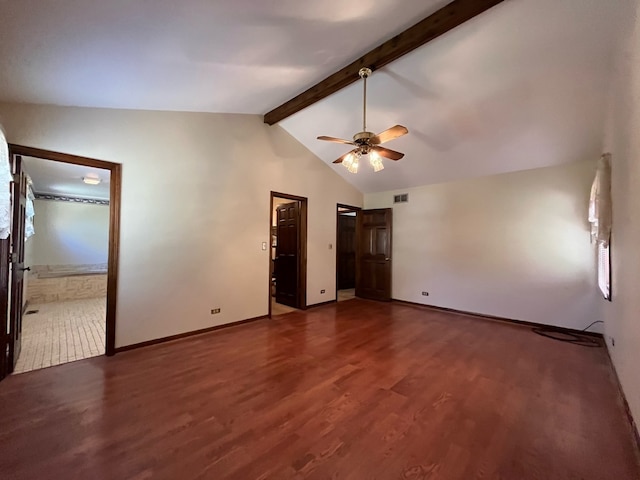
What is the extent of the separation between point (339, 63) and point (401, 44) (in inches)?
27.2

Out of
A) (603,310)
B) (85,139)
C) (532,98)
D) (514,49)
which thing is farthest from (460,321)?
(85,139)

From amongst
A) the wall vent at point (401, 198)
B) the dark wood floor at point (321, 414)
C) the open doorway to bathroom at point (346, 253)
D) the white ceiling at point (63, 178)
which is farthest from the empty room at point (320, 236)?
the open doorway to bathroom at point (346, 253)

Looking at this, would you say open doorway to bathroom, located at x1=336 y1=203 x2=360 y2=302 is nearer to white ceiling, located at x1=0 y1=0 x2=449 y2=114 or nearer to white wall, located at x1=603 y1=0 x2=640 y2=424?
white ceiling, located at x1=0 y1=0 x2=449 y2=114

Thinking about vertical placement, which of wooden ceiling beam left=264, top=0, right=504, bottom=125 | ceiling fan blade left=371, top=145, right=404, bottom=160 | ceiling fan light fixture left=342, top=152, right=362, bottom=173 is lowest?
ceiling fan light fixture left=342, top=152, right=362, bottom=173

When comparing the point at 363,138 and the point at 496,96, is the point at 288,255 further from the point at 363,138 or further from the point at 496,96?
the point at 496,96

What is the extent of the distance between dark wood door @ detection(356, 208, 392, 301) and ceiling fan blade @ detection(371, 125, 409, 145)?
10.7 feet

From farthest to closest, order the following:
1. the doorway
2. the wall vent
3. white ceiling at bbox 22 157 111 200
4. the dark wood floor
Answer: the wall vent < white ceiling at bbox 22 157 111 200 < the doorway < the dark wood floor

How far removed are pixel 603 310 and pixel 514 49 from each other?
11.0 feet

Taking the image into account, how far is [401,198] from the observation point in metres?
5.70

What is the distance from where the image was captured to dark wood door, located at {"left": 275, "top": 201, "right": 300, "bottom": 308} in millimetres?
5129

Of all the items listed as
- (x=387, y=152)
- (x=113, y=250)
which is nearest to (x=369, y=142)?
(x=387, y=152)

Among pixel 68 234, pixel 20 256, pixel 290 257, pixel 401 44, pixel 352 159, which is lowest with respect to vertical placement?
pixel 290 257

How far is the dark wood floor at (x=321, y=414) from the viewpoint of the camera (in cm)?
152

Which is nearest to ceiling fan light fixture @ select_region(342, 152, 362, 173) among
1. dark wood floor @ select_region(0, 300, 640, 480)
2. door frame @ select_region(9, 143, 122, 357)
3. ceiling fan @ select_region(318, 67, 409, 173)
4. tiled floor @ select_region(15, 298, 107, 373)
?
ceiling fan @ select_region(318, 67, 409, 173)
